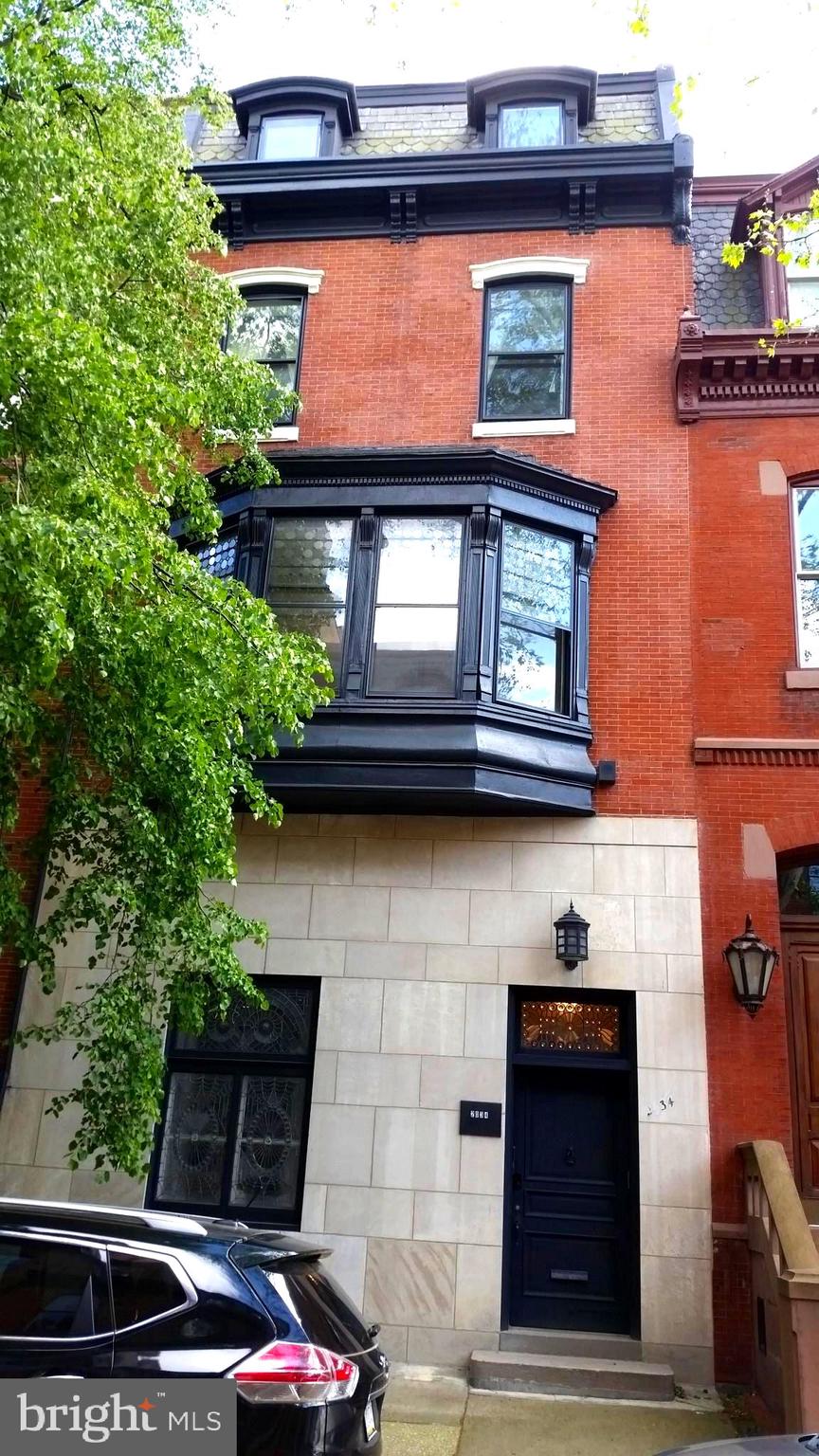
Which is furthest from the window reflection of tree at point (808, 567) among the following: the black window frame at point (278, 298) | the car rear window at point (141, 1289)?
the car rear window at point (141, 1289)

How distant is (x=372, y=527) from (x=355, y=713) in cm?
206

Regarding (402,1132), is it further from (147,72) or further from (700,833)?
(147,72)

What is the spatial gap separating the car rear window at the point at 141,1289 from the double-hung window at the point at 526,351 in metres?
9.37

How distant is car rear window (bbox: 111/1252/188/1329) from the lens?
4.16m

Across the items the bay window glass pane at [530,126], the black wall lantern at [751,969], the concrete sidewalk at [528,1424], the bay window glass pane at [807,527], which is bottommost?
the concrete sidewalk at [528,1424]

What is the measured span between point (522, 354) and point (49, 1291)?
33.8ft

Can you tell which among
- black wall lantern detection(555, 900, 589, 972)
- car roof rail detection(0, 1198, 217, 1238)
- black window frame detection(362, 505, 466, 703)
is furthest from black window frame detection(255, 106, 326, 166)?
car roof rail detection(0, 1198, 217, 1238)

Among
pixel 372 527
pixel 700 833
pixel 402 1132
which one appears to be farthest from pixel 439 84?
pixel 402 1132

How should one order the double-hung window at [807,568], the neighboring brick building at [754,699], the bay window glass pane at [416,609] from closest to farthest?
the neighboring brick building at [754,699], the bay window glass pane at [416,609], the double-hung window at [807,568]

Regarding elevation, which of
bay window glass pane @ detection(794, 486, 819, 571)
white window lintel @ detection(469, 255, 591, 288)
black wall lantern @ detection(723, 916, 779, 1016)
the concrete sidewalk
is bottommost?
the concrete sidewalk

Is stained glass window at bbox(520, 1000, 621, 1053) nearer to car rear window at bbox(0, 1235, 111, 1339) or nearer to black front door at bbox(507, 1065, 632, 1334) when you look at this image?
black front door at bbox(507, 1065, 632, 1334)

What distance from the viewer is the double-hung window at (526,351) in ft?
37.8

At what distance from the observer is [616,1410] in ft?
24.5

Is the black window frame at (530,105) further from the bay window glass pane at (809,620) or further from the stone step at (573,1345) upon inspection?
the stone step at (573,1345)
